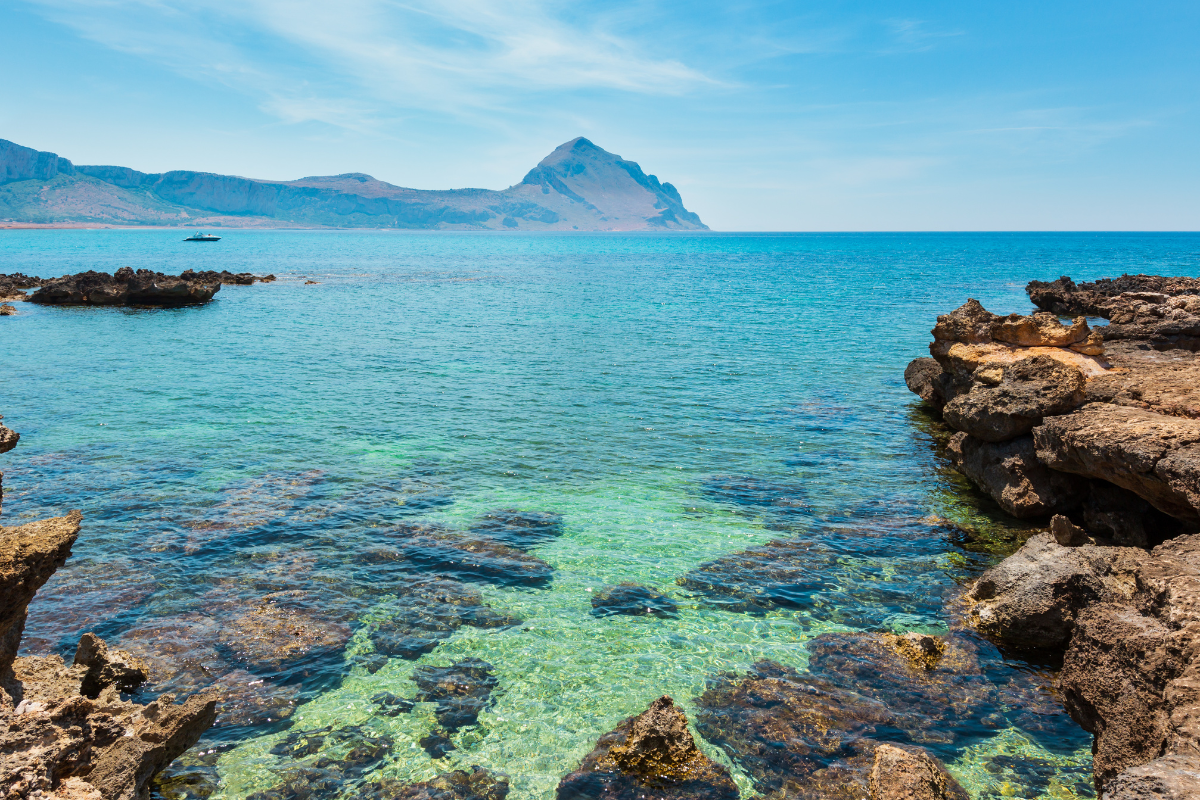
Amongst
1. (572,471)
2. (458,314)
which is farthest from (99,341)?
(572,471)

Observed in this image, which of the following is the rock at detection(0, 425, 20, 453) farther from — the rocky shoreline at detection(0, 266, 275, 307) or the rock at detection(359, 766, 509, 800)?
the rocky shoreline at detection(0, 266, 275, 307)

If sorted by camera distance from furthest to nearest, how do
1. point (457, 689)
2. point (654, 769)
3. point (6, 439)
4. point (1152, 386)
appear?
point (1152, 386)
point (457, 689)
point (654, 769)
point (6, 439)

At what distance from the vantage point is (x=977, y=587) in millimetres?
12398

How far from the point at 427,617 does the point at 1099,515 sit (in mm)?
13714

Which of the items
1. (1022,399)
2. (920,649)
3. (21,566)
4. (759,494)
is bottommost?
(920,649)

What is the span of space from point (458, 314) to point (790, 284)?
5115 centimetres

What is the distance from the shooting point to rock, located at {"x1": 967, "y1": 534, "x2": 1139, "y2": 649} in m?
10.8

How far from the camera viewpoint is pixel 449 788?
8352 millimetres

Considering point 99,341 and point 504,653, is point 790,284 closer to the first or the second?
point 99,341

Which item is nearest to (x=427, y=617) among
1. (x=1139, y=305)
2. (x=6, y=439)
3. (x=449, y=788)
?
(x=449, y=788)

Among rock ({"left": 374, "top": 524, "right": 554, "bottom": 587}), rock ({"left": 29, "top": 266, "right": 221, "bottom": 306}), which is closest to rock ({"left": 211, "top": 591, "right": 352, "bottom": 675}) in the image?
rock ({"left": 374, "top": 524, "right": 554, "bottom": 587})

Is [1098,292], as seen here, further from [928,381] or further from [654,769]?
[654,769]

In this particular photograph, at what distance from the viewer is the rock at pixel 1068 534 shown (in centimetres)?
1291

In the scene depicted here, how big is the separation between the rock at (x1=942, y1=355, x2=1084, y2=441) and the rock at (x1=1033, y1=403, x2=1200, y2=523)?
3.22ft
